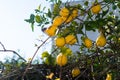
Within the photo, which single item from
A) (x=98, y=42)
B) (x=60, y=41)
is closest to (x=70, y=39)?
(x=60, y=41)

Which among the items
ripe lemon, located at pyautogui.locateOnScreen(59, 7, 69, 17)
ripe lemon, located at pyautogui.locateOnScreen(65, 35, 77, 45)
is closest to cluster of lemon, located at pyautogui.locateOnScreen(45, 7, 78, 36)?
ripe lemon, located at pyautogui.locateOnScreen(59, 7, 69, 17)

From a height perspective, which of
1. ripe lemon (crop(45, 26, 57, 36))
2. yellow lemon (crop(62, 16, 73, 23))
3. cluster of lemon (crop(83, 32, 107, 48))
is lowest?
cluster of lemon (crop(83, 32, 107, 48))

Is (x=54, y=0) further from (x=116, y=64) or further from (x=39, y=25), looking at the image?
(x=116, y=64)

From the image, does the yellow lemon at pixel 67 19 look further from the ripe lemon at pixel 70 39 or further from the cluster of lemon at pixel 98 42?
the cluster of lemon at pixel 98 42

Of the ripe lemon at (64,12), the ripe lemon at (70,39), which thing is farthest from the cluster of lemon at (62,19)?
the ripe lemon at (70,39)

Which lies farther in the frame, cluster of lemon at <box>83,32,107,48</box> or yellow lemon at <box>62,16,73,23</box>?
cluster of lemon at <box>83,32,107,48</box>

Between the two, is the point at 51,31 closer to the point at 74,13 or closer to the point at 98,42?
the point at 74,13

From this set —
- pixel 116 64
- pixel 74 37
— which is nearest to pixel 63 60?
pixel 74 37

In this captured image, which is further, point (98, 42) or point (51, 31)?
point (98, 42)

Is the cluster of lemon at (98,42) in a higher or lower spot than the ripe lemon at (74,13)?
lower

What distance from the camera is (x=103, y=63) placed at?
2.50m

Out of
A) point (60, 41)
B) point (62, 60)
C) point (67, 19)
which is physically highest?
point (67, 19)

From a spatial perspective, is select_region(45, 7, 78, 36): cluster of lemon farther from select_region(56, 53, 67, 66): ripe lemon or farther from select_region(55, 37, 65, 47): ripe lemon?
select_region(56, 53, 67, 66): ripe lemon

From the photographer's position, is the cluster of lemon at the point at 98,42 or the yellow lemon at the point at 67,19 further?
the cluster of lemon at the point at 98,42
